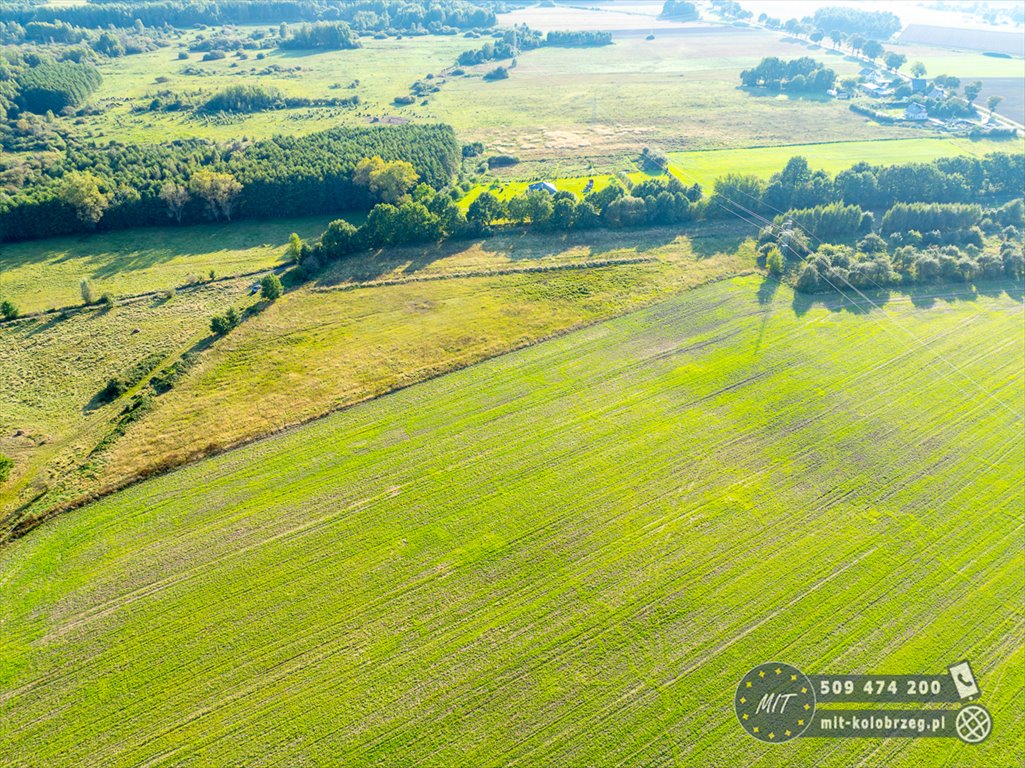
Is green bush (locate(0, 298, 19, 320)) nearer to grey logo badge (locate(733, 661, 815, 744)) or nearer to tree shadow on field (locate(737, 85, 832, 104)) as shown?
grey logo badge (locate(733, 661, 815, 744))

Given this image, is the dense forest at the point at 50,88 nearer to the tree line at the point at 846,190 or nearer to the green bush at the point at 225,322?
the green bush at the point at 225,322

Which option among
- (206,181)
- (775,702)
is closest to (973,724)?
(775,702)

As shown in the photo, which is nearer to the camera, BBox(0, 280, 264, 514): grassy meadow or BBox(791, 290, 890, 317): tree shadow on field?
BBox(0, 280, 264, 514): grassy meadow

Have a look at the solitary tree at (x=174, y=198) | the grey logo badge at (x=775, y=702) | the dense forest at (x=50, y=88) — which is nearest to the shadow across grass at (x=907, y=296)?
the grey logo badge at (x=775, y=702)

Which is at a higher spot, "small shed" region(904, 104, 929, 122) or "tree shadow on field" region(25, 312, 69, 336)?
"small shed" region(904, 104, 929, 122)

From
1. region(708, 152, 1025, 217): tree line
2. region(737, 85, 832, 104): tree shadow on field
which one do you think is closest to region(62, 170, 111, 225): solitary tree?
region(708, 152, 1025, 217): tree line

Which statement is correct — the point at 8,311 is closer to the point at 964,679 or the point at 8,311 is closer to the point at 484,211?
the point at 484,211

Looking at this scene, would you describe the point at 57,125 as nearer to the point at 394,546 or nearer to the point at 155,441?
the point at 155,441
